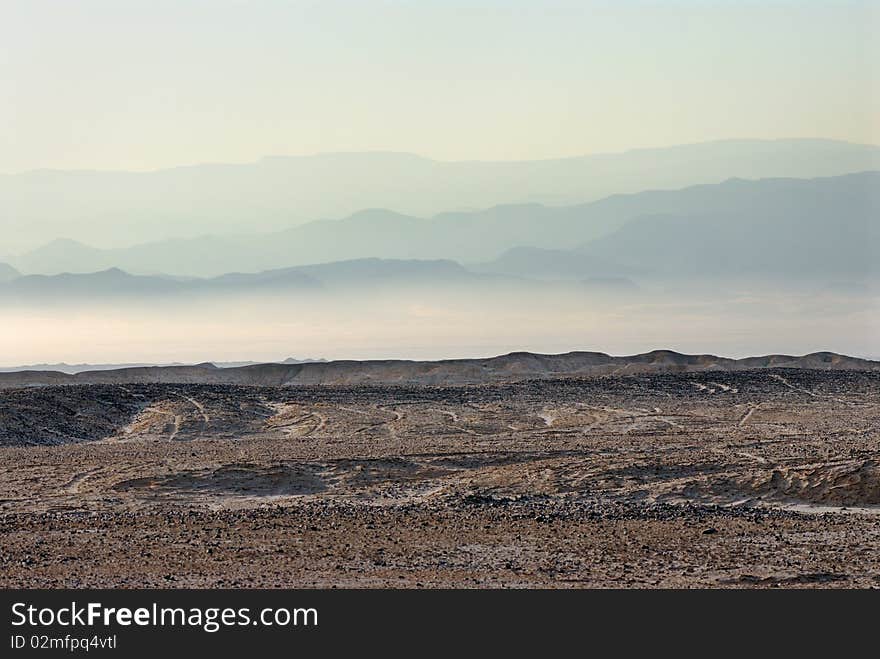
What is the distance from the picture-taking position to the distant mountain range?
309 feet

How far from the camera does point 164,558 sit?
1639 cm

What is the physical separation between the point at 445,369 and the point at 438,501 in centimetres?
7506

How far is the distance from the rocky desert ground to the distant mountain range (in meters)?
49.4

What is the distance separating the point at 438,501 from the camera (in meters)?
22.2

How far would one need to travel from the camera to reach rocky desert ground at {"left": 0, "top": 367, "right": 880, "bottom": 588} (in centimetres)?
1559

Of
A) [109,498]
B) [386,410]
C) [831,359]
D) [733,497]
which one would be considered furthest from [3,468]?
[831,359]

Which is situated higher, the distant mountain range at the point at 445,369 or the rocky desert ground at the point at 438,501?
the distant mountain range at the point at 445,369

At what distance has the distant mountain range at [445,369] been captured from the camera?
94.2 m

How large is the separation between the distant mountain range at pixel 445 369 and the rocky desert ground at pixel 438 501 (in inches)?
1946

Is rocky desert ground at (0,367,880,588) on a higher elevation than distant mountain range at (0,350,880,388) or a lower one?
lower

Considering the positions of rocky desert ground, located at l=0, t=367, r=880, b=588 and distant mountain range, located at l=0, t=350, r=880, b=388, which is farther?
distant mountain range, located at l=0, t=350, r=880, b=388

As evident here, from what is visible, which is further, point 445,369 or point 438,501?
point 445,369

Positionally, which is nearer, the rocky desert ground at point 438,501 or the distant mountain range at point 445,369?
the rocky desert ground at point 438,501

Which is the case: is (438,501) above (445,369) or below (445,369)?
below
